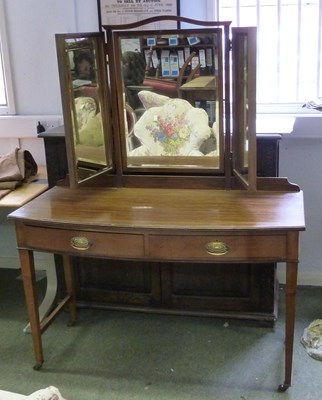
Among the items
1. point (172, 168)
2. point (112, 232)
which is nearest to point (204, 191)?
point (172, 168)

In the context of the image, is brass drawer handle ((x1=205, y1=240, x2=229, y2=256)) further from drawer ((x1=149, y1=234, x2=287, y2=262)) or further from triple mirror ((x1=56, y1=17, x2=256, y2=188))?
triple mirror ((x1=56, y1=17, x2=256, y2=188))

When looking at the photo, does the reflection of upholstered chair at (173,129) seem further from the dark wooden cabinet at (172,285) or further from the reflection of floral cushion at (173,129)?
the dark wooden cabinet at (172,285)

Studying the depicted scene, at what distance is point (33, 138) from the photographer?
3002 mm

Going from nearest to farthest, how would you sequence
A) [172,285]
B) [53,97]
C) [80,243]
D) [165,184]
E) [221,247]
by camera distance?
[221,247] < [80,243] < [165,184] < [172,285] < [53,97]

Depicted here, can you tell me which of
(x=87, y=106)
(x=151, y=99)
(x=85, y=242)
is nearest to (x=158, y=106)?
(x=151, y=99)

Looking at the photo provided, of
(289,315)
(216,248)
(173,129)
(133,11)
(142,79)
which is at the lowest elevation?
(289,315)

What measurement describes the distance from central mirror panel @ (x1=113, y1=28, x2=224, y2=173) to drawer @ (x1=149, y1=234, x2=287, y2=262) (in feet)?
1.38

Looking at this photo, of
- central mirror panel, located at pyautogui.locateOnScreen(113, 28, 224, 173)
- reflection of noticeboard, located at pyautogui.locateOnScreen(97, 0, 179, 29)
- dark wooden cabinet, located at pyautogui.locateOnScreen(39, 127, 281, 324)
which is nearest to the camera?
central mirror panel, located at pyautogui.locateOnScreen(113, 28, 224, 173)

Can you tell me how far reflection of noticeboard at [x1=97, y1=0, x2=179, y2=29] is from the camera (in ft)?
8.68

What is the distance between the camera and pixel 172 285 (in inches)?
103

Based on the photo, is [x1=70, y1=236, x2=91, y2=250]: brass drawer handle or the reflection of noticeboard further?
the reflection of noticeboard

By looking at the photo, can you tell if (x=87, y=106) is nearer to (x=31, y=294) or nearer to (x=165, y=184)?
(x=165, y=184)

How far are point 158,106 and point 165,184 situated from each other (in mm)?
325

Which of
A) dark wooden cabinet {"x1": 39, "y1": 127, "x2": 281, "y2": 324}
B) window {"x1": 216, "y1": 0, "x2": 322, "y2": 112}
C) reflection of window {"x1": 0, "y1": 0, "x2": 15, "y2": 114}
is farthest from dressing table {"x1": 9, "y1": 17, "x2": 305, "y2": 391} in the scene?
reflection of window {"x1": 0, "y1": 0, "x2": 15, "y2": 114}
